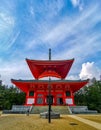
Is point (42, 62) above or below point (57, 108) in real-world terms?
above

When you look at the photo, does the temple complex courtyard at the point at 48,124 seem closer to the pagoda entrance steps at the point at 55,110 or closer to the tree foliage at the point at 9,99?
the pagoda entrance steps at the point at 55,110

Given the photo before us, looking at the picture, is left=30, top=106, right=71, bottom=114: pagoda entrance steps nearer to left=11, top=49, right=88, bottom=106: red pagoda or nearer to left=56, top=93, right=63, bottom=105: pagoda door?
left=11, top=49, right=88, bottom=106: red pagoda

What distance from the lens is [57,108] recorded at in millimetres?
32875

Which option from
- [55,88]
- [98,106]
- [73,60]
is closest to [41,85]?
[55,88]

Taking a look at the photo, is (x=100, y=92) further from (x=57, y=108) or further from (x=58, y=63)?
(x=57, y=108)

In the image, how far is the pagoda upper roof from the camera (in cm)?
4053

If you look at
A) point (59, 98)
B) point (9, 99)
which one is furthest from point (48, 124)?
point (9, 99)

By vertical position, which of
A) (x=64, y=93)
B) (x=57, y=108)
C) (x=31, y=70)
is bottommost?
(x=57, y=108)

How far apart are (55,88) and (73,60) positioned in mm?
7375

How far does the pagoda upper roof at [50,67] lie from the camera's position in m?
40.5

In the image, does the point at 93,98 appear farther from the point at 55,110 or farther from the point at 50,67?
the point at 55,110

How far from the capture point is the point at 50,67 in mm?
42469

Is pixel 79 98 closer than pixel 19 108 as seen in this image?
No

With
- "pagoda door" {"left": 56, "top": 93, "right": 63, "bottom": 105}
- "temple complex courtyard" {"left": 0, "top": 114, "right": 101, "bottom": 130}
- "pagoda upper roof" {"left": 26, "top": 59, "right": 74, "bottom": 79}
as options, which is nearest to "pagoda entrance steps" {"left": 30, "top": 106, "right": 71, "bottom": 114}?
"pagoda door" {"left": 56, "top": 93, "right": 63, "bottom": 105}
